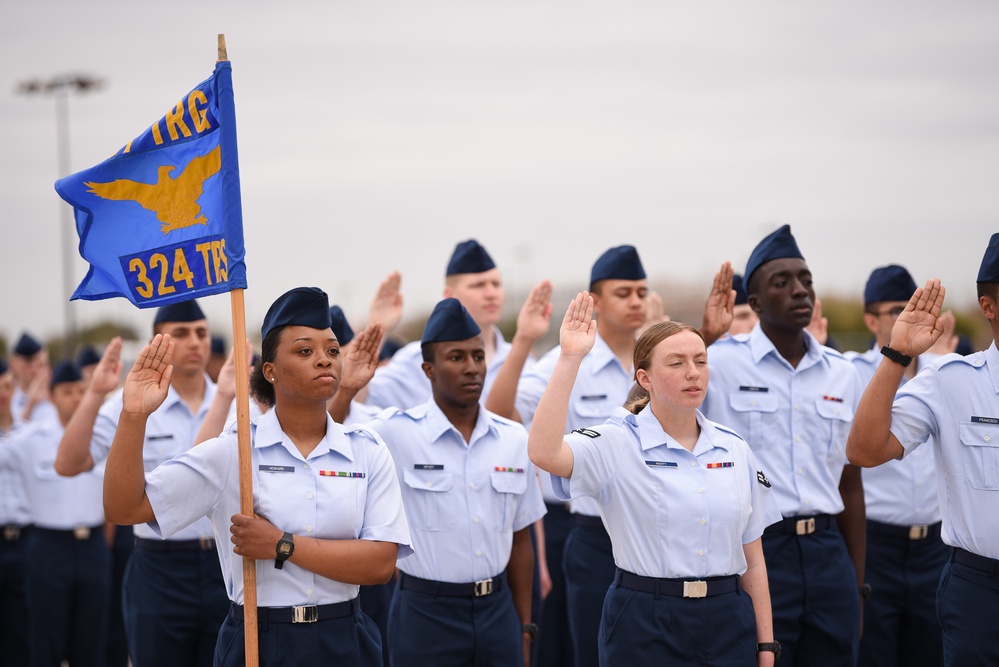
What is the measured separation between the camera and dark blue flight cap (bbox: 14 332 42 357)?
11.5 m

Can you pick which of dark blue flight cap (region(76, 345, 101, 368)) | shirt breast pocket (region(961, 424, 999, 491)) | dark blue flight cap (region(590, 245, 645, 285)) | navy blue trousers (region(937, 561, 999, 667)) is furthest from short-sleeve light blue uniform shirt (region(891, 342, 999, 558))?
dark blue flight cap (region(76, 345, 101, 368))

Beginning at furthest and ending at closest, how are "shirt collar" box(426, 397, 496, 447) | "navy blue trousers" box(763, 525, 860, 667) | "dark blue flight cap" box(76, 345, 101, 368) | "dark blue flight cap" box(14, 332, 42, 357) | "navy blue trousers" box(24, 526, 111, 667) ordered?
"dark blue flight cap" box(14, 332, 42, 357) < "dark blue flight cap" box(76, 345, 101, 368) < "navy blue trousers" box(24, 526, 111, 667) < "shirt collar" box(426, 397, 496, 447) < "navy blue trousers" box(763, 525, 860, 667)

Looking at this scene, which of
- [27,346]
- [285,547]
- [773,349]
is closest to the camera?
[285,547]

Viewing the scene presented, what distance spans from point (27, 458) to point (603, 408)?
15.3 ft

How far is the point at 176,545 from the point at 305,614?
7.86ft

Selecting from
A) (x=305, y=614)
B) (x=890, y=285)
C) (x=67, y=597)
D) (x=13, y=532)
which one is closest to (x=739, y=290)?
(x=890, y=285)

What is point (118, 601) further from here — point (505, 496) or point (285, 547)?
point (285, 547)

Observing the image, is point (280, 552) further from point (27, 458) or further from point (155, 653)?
point (27, 458)

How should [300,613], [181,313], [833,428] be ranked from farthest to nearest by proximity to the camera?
1. [181,313]
2. [833,428]
3. [300,613]

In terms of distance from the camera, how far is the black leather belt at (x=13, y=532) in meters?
9.12

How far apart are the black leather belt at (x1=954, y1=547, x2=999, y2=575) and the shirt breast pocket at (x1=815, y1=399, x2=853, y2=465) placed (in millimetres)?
981

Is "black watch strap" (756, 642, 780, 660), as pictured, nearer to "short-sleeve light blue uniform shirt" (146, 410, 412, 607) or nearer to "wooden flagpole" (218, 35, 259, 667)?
"short-sleeve light blue uniform shirt" (146, 410, 412, 607)

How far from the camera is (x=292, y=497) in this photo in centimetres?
439

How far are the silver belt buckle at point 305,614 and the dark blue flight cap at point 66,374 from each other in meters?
5.38
